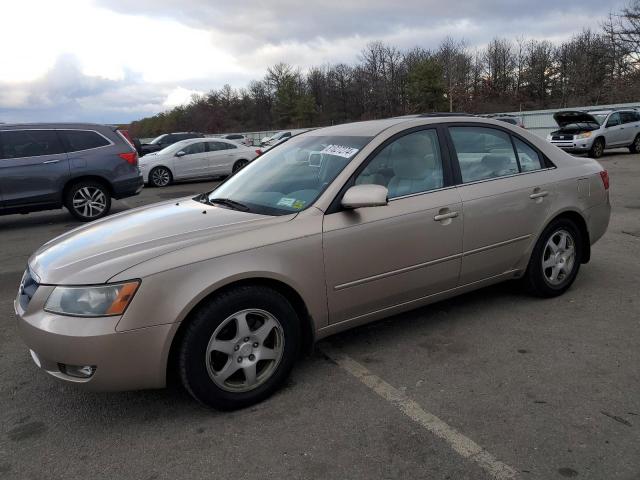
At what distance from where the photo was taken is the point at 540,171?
432 centimetres

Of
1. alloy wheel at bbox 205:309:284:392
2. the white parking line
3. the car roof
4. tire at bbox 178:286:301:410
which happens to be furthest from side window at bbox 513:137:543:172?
alloy wheel at bbox 205:309:284:392

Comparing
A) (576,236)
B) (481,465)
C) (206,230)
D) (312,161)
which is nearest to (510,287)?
(576,236)

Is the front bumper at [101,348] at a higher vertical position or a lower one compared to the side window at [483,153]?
lower

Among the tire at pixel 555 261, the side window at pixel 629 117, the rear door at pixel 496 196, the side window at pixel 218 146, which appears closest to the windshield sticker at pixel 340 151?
the rear door at pixel 496 196

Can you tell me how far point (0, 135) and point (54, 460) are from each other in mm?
8292

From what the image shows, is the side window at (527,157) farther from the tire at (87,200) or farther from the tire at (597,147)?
the tire at (597,147)

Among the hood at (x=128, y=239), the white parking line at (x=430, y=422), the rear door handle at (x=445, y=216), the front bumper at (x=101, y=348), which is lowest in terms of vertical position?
the white parking line at (x=430, y=422)

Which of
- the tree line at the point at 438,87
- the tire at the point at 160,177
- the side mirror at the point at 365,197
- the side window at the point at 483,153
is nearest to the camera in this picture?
the side mirror at the point at 365,197

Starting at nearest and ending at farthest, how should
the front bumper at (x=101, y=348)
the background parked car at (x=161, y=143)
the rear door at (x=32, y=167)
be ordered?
the front bumper at (x=101, y=348)
the rear door at (x=32, y=167)
the background parked car at (x=161, y=143)

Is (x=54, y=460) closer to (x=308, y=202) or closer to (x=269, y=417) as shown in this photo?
(x=269, y=417)

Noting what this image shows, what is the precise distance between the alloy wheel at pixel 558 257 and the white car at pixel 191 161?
510 inches

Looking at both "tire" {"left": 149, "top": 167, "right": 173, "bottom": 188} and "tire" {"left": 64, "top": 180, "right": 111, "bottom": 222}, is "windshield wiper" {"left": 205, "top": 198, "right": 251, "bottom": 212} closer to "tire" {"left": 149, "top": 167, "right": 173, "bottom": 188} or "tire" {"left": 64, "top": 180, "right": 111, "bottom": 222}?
"tire" {"left": 64, "top": 180, "right": 111, "bottom": 222}

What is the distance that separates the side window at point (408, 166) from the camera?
3539mm

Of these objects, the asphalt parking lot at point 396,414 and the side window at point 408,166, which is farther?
the side window at point 408,166
